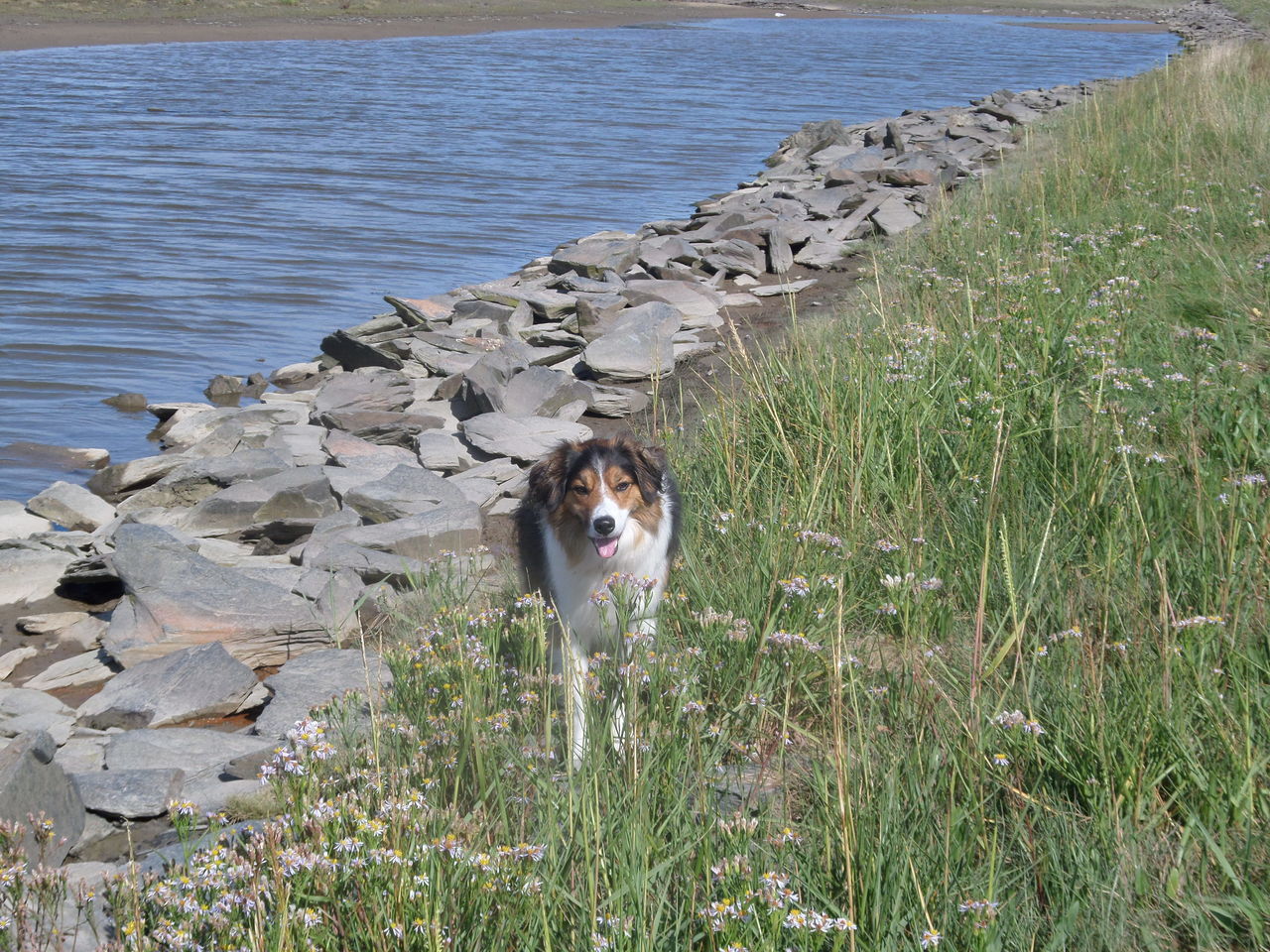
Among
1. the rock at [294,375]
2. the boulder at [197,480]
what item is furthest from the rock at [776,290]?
the boulder at [197,480]

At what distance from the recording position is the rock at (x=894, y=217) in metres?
13.0

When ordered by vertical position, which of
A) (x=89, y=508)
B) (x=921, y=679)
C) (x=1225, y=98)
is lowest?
(x=89, y=508)

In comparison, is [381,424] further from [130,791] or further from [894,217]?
[894,217]

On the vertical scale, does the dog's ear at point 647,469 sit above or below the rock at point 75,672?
above

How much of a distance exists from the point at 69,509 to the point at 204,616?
7.14ft

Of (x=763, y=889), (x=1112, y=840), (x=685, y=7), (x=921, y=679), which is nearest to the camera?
(x=763, y=889)

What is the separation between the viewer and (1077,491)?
4281 mm

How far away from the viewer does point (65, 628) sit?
18.2 feet

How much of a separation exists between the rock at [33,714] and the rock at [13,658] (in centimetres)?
38

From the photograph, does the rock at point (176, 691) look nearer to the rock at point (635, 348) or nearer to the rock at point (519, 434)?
the rock at point (519, 434)

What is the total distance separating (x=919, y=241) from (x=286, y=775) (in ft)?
26.9

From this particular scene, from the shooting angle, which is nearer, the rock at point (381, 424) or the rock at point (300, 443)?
the rock at point (300, 443)

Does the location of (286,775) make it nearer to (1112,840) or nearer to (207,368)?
(1112,840)

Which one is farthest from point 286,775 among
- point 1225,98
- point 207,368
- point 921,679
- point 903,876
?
point 1225,98
